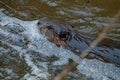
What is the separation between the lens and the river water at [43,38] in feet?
14.7

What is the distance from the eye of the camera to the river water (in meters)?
4.49

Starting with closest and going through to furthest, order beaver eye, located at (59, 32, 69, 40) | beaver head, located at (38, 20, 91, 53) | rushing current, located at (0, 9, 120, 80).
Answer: rushing current, located at (0, 9, 120, 80) < beaver head, located at (38, 20, 91, 53) < beaver eye, located at (59, 32, 69, 40)

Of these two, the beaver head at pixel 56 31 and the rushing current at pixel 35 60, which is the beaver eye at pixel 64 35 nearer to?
the beaver head at pixel 56 31

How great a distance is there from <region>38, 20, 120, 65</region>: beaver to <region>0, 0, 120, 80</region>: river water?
0.08m

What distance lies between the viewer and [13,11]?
6184 millimetres

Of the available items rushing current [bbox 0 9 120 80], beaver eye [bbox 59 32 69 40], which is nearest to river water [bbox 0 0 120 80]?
rushing current [bbox 0 9 120 80]

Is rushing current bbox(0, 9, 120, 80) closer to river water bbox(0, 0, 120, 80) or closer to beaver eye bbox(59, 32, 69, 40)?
river water bbox(0, 0, 120, 80)

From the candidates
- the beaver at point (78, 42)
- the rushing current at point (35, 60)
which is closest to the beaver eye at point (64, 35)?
the beaver at point (78, 42)

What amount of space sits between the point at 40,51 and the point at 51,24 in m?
0.48

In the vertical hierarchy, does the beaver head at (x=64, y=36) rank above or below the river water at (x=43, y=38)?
above

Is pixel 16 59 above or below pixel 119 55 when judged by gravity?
below

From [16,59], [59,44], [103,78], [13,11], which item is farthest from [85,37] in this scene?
[13,11]

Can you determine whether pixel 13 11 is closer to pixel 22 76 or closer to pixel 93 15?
pixel 93 15

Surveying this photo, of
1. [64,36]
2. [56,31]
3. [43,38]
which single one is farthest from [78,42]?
[43,38]
